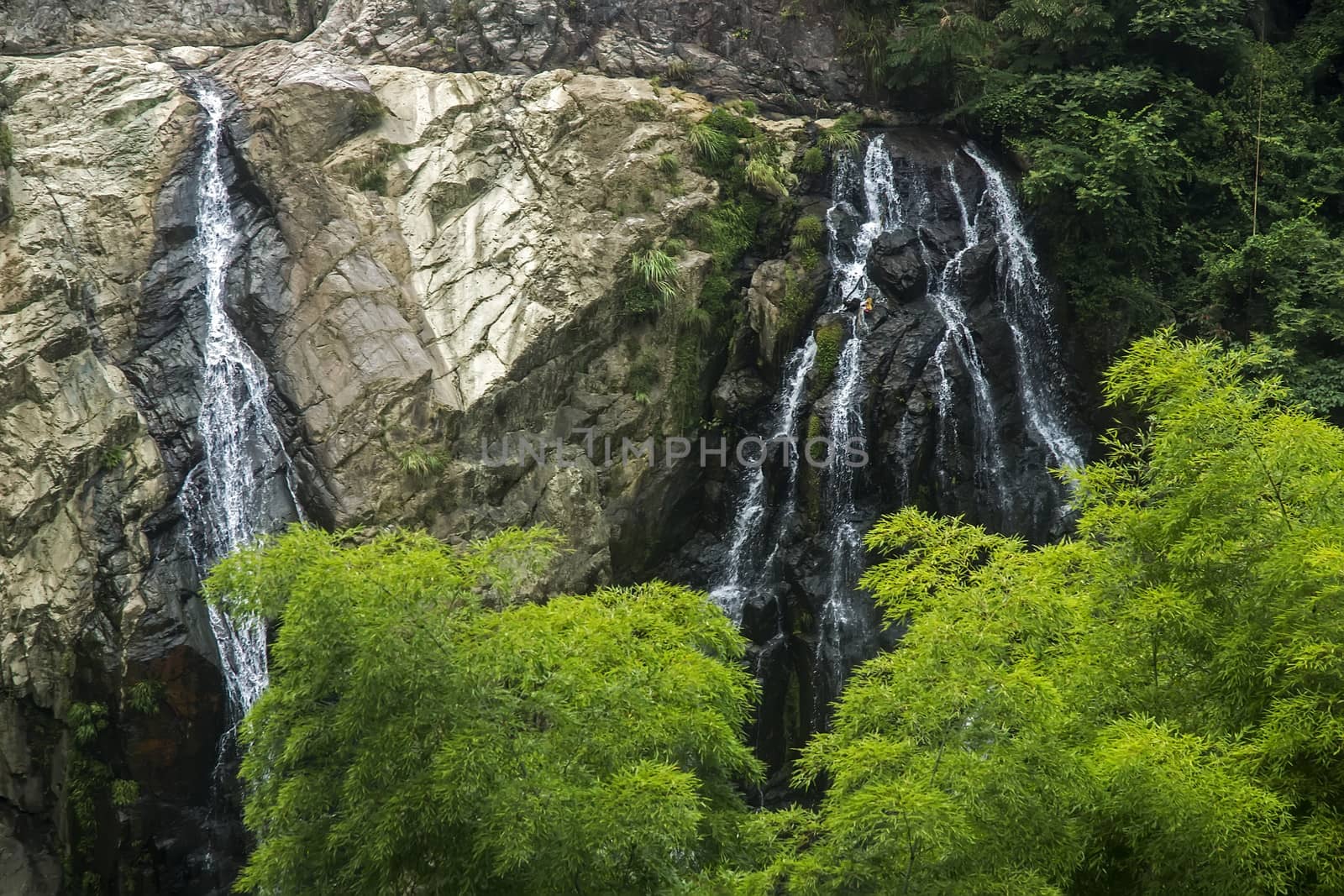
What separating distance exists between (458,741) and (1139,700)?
13.9ft

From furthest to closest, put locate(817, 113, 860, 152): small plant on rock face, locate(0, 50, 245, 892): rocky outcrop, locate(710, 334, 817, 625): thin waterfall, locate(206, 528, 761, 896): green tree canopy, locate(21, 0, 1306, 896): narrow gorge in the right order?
locate(817, 113, 860, 152): small plant on rock face < locate(710, 334, 817, 625): thin waterfall < locate(21, 0, 1306, 896): narrow gorge < locate(0, 50, 245, 892): rocky outcrop < locate(206, 528, 761, 896): green tree canopy

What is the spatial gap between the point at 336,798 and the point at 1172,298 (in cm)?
1373

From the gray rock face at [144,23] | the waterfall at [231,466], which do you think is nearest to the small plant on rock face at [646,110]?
the gray rock face at [144,23]

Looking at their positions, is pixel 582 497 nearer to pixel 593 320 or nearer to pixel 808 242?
pixel 593 320

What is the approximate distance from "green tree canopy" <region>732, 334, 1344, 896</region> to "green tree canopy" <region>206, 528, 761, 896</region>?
930 mm

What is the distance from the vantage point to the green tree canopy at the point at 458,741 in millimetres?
6645

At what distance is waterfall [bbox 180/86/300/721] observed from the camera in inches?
509

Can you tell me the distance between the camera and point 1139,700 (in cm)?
698

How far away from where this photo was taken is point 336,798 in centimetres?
736

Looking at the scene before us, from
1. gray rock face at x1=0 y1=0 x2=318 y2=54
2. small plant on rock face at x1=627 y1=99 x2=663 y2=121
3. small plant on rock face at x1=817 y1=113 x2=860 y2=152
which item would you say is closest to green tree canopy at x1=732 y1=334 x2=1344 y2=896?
small plant on rock face at x1=817 y1=113 x2=860 y2=152

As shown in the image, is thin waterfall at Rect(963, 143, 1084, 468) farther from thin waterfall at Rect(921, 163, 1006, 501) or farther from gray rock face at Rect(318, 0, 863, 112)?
gray rock face at Rect(318, 0, 863, 112)

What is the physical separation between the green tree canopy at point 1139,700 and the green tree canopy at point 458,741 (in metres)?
0.93

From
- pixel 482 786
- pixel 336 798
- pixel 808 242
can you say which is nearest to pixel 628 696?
pixel 482 786

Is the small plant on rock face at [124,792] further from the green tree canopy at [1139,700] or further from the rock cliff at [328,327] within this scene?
the green tree canopy at [1139,700]
